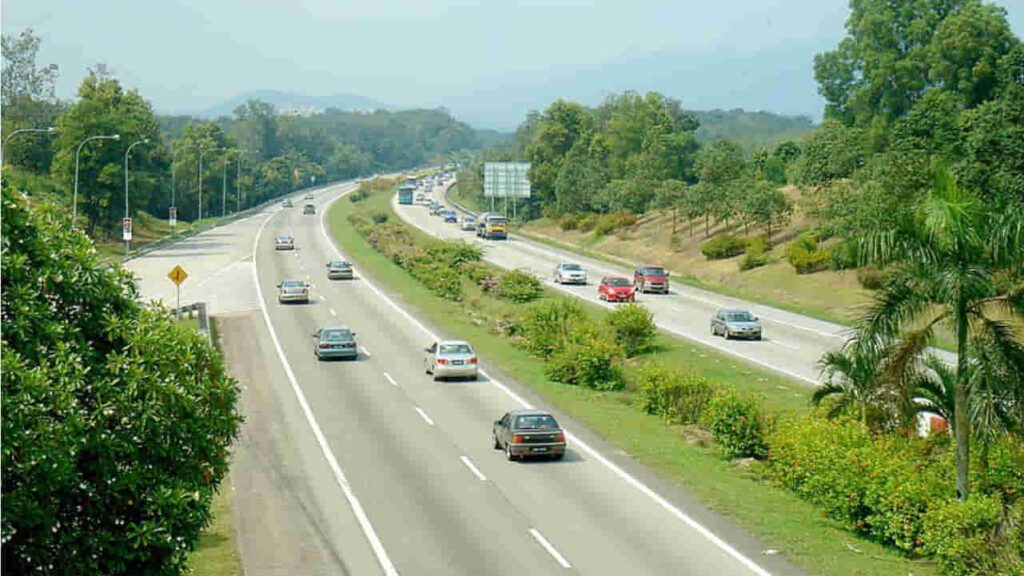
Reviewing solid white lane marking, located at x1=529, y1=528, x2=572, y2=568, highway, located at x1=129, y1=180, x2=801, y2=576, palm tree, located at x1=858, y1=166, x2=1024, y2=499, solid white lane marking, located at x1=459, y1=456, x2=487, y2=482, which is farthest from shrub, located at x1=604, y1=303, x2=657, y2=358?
palm tree, located at x1=858, y1=166, x2=1024, y2=499

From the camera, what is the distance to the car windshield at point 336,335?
46.4 m

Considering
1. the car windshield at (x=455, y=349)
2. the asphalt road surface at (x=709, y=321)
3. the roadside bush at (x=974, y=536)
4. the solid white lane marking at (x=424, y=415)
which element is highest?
the roadside bush at (x=974, y=536)

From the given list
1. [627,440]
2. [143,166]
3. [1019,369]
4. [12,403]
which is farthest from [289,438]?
[143,166]

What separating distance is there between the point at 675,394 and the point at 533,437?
6.91m

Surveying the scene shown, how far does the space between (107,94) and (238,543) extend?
3540 inches

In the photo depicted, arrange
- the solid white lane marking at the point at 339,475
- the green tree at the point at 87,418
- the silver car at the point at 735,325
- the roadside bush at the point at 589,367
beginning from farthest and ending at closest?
the silver car at the point at 735,325, the roadside bush at the point at 589,367, the solid white lane marking at the point at 339,475, the green tree at the point at 87,418

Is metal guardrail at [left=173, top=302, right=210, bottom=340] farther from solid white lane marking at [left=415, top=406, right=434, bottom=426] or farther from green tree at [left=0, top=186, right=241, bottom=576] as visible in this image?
green tree at [left=0, top=186, right=241, bottom=576]

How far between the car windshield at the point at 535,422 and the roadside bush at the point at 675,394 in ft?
18.2

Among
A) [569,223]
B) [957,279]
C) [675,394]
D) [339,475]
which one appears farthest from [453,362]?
[569,223]

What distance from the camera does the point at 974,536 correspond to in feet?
63.1

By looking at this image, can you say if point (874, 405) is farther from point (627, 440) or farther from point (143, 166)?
point (143, 166)

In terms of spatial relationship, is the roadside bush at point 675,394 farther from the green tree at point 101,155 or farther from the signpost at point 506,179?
the signpost at point 506,179

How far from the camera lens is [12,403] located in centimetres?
1143

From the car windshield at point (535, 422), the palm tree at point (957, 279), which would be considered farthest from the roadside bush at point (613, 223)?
the palm tree at point (957, 279)
